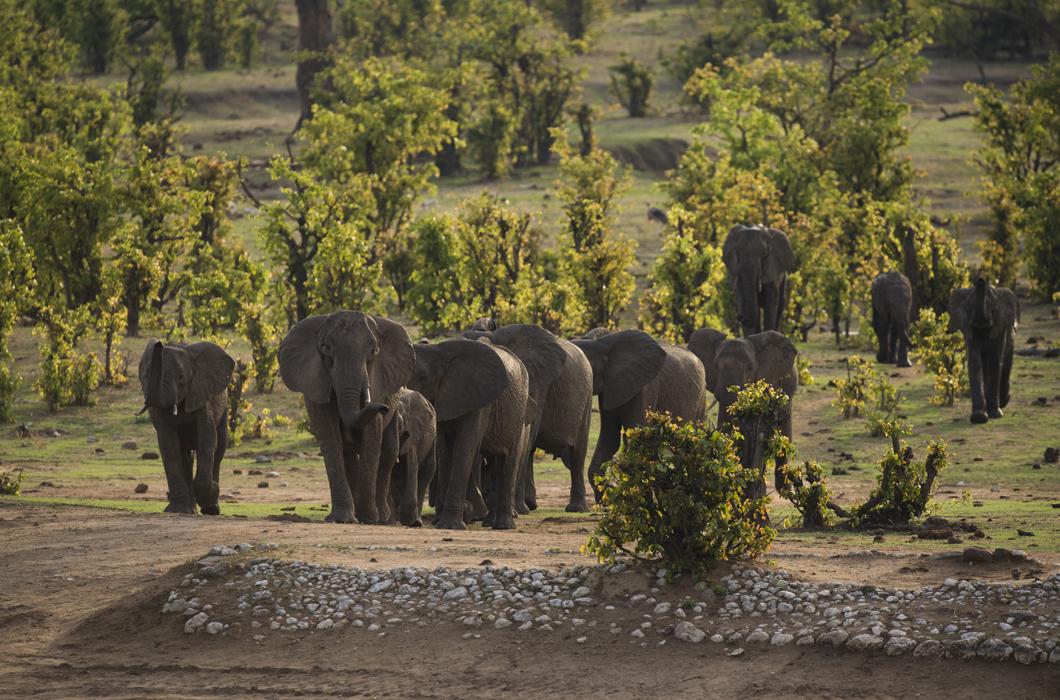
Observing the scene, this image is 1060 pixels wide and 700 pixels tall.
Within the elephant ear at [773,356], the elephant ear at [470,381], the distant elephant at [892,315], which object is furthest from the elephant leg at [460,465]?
the distant elephant at [892,315]

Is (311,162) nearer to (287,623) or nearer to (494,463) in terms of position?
(494,463)

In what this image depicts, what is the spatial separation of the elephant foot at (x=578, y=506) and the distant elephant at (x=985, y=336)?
8.23m

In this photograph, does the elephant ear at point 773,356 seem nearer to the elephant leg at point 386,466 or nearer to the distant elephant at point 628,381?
the distant elephant at point 628,381

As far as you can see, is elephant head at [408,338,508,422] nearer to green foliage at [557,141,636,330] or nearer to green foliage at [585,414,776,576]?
green foliage at [585,414,776,576]

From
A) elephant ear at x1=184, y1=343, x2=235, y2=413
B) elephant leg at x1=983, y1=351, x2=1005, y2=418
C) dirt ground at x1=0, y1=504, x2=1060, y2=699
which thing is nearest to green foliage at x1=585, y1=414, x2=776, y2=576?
dirt ground at x1=0, y1=504, x2=1060, y2=699

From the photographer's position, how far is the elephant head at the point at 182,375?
18094mm

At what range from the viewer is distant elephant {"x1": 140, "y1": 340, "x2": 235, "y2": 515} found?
18.2 meters

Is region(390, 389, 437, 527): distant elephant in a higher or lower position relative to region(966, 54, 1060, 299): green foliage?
lower

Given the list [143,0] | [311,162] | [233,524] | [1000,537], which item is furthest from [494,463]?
[143,0]

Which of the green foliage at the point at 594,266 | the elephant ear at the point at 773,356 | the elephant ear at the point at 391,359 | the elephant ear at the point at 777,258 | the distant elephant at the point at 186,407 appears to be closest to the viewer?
the elephant ear at the point at 391,359

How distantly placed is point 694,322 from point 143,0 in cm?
4406

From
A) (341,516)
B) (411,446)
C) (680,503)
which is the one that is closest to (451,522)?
(411,446)

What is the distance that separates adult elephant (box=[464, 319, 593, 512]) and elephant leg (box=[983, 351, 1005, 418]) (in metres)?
8.36

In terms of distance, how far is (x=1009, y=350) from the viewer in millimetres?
27484
